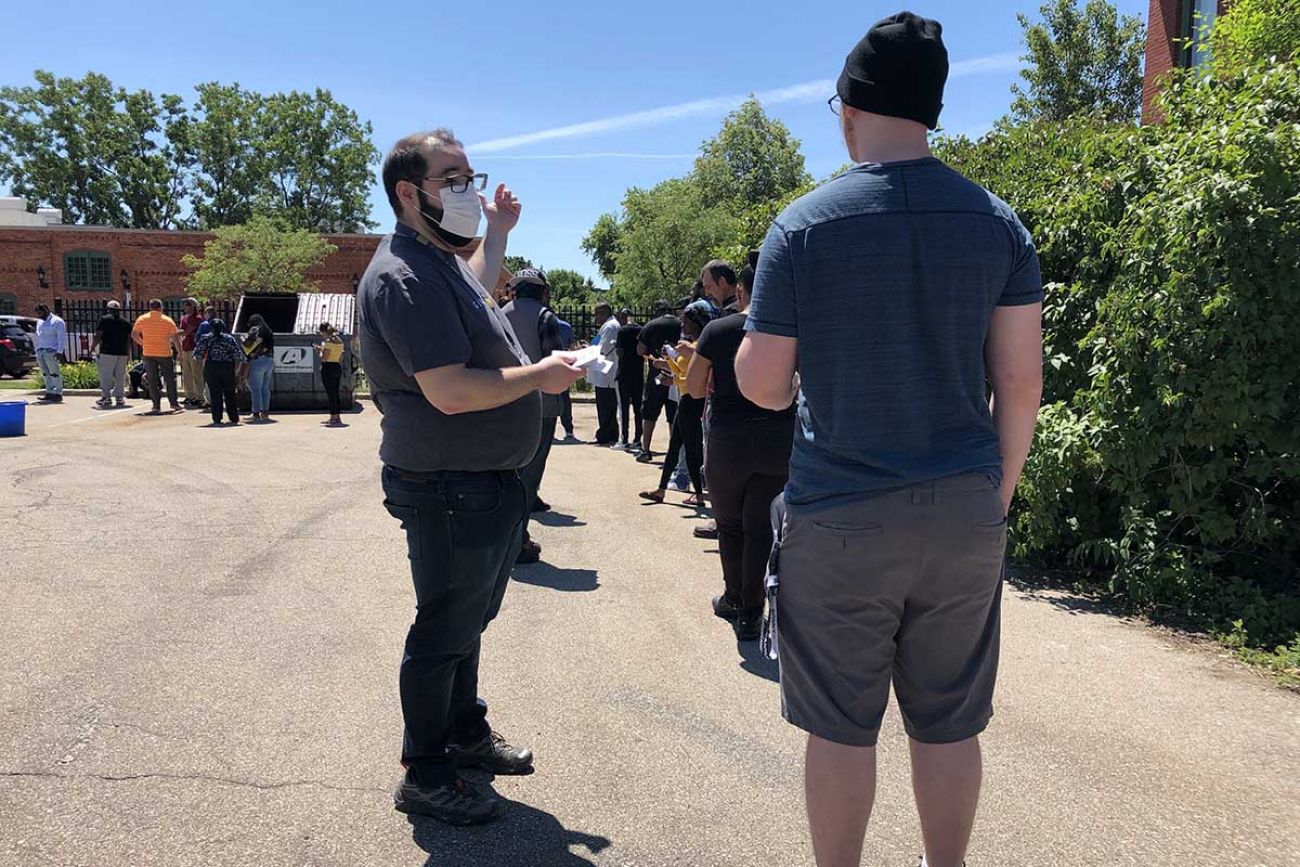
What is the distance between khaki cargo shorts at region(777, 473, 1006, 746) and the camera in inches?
82.1

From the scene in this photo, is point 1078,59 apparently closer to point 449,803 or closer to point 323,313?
point 323,313

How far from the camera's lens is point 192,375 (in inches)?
666

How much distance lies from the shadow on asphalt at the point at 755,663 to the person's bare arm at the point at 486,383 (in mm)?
2121

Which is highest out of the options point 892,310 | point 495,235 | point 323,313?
point 323,313

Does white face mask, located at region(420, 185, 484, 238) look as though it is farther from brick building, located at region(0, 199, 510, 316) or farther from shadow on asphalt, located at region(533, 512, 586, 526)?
brick building, located at region(0, 199, 510, 316)

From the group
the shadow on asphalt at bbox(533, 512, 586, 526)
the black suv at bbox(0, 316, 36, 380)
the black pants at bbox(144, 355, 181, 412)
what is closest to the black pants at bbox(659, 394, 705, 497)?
the shadow on asphalt at bbox(533, 512, 586, 526)

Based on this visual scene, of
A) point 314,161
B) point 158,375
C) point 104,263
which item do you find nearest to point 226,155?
point 314,161

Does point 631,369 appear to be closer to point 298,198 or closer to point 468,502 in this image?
point 468,502

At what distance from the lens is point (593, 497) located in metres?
9.02

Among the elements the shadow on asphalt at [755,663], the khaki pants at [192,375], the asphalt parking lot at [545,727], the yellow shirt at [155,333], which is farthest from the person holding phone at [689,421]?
the khaki pants at [192,375]

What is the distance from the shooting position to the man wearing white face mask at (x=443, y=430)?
2758mm

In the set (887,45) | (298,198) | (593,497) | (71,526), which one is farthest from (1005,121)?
(298,198)

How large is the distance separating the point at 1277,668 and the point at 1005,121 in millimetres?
5103

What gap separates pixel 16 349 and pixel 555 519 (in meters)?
22.9
